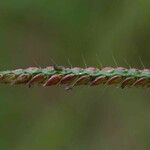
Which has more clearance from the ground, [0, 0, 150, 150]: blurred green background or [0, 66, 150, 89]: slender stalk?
[0, 0, 150, 150]: blurred green background

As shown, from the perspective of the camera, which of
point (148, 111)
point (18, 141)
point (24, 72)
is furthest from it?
point (18, 141)

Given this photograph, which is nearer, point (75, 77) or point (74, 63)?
point (75, 77)

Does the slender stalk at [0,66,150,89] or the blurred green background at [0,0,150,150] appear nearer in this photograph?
the slender stalk at [0,66,150,89]

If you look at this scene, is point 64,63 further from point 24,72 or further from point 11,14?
point 24,72

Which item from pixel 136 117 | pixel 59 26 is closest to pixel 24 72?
pixel 136 117

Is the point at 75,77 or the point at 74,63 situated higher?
the point at 74,63
